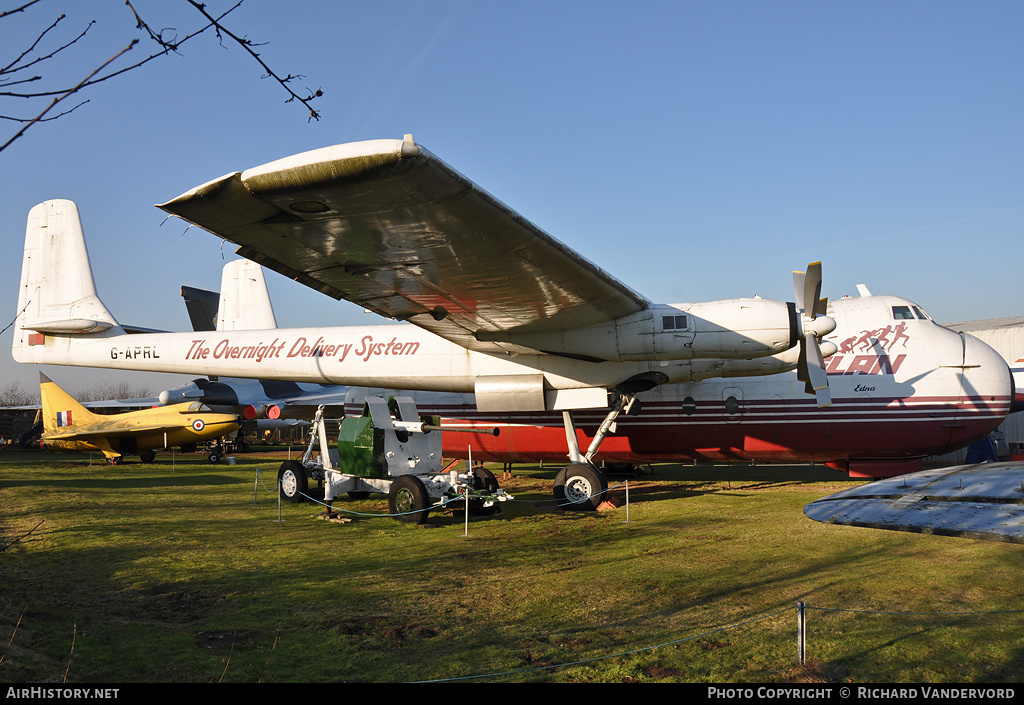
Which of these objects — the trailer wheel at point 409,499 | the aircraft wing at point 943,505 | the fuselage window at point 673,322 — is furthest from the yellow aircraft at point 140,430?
the aircraft wing at point 943,505

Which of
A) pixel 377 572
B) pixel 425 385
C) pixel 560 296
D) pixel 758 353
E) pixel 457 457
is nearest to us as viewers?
pixel 377 572

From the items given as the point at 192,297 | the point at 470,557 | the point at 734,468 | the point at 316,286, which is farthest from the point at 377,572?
the point at 192,297

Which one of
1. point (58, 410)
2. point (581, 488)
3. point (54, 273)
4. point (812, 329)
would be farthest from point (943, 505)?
point (58, 410)

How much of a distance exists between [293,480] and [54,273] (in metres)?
7.77

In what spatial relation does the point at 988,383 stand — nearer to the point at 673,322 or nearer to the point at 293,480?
the point at 673,322

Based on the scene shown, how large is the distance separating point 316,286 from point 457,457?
904cm

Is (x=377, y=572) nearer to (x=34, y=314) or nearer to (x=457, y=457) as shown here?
(x=457, y=457)

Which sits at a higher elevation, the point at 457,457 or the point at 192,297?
the point at 192,297

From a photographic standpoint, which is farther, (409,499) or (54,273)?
(54,273)

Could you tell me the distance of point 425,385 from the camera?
1372 centimetres

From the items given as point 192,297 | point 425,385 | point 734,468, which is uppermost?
point 192,297

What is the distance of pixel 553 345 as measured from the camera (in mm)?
11633

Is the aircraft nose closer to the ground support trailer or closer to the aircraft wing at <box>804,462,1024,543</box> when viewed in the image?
the aircraft wing at <box>804,462,1024,543</box>

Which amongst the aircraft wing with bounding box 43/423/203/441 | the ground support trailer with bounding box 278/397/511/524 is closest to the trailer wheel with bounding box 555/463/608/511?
the ground support trailer with bounding box 278/397/511/524
